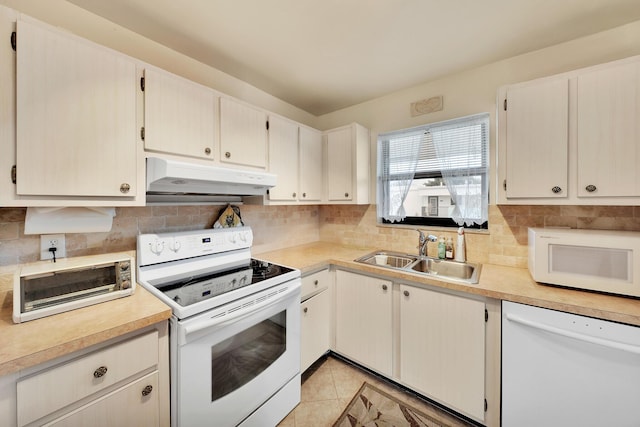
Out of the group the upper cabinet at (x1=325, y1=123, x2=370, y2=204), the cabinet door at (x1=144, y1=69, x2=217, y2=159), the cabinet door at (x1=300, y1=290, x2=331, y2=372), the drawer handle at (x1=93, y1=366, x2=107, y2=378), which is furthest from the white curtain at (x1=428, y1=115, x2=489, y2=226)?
the drawer handle at (x1=93, y1=366, x2=107, y2=378)

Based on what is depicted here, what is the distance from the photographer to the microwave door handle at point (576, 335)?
41.9 inches

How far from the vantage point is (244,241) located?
6.47ft

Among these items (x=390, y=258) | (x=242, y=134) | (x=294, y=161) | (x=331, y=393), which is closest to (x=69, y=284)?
(x=242, y=134)

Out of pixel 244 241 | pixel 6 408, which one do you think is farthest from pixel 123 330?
pixel 244 241

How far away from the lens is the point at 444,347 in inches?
61.9

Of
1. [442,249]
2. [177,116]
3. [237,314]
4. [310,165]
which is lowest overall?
[237,314]

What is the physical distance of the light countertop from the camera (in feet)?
3.71

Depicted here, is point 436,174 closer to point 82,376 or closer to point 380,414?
point 380,414

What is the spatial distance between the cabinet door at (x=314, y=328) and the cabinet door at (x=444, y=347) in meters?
0.62

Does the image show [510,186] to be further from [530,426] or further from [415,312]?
[530,426]

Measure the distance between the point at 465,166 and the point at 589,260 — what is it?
98cm

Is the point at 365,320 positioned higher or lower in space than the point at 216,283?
lower

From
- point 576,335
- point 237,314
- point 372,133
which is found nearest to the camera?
point 576,335

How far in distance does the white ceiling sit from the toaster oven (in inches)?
53.5
